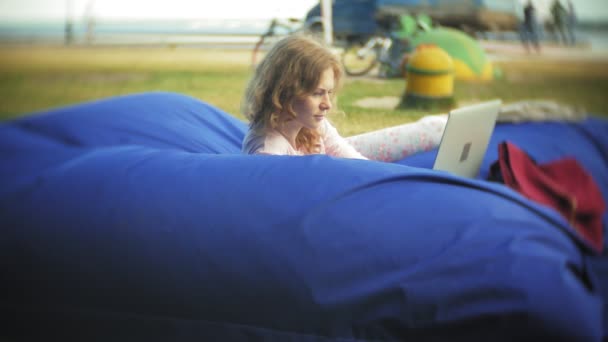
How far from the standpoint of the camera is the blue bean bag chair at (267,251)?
90 cm

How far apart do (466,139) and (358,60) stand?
41.5 inches

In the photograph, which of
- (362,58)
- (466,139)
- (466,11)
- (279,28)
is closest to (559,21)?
(466,11)

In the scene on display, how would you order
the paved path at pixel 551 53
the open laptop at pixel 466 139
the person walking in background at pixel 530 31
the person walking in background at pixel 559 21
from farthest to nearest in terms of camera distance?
the person walking in background at pixel 530 31 → the person walking in background at pixel 559 21 → the paved path at pixel 551 53 → the open laptop at pixel 466 139

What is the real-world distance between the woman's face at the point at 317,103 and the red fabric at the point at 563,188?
0.43 meters

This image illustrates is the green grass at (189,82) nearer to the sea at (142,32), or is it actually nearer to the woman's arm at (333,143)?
the sea at (142,32)

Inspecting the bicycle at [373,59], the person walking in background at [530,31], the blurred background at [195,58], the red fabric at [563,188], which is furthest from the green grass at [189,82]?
the person walking in background at [530,31]

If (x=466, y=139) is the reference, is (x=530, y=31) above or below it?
below

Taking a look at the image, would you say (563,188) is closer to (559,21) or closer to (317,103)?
(317,103)

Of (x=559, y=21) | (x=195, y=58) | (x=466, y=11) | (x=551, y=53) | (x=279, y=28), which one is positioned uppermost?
(x=279, y=28)

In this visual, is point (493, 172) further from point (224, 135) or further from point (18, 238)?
point (18, 238)

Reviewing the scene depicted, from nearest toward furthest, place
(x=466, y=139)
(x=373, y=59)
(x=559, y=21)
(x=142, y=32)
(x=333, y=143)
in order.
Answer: (x=466, y=139) < (x=333, y=143) < (x=142, y=32) < (x=373, y=59) < (x=559, y=21)

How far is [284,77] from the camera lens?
49.7 inches

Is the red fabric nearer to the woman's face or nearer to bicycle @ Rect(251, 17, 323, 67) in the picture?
the woman's face

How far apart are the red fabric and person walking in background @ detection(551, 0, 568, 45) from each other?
8.82 ft
